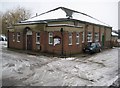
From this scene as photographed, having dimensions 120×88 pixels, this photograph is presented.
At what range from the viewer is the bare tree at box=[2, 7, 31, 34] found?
59.8m

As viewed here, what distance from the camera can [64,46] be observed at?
82.4 feet

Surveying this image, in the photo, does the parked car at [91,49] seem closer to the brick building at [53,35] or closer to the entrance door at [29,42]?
the brick building at [53,35]

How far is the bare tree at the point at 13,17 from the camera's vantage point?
5975cm

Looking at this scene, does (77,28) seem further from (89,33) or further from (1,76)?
(1,76)

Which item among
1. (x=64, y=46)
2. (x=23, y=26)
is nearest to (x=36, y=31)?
(x=23, y=26)

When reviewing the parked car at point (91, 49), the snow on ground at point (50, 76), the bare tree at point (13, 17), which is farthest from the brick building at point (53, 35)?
the bare tree at point (13, 17)

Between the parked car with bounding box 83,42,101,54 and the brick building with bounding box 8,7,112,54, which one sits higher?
the brick building with bounding box 8,7,112,54

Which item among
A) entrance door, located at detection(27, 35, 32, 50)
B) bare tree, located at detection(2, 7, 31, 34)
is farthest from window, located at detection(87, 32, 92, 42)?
bare tree, located at detection(2, 7, 31, 34)

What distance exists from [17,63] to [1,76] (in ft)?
14.8

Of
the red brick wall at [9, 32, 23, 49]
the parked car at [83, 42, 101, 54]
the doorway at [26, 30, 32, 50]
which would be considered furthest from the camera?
the red brick wall at [9, 32, 23, 49]

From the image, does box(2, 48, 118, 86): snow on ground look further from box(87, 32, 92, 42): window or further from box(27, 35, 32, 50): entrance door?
box(87, 32, 92, 42): window

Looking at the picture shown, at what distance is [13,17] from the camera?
6062 cm

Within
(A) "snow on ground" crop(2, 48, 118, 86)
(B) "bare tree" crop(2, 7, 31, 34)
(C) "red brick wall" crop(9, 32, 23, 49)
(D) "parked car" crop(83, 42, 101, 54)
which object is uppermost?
(B) "bare tree" crop(2, 7, 31, 34)

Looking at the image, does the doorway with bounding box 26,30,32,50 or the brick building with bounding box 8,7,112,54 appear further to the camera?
the doorway with bounding box 26,30,32,50
